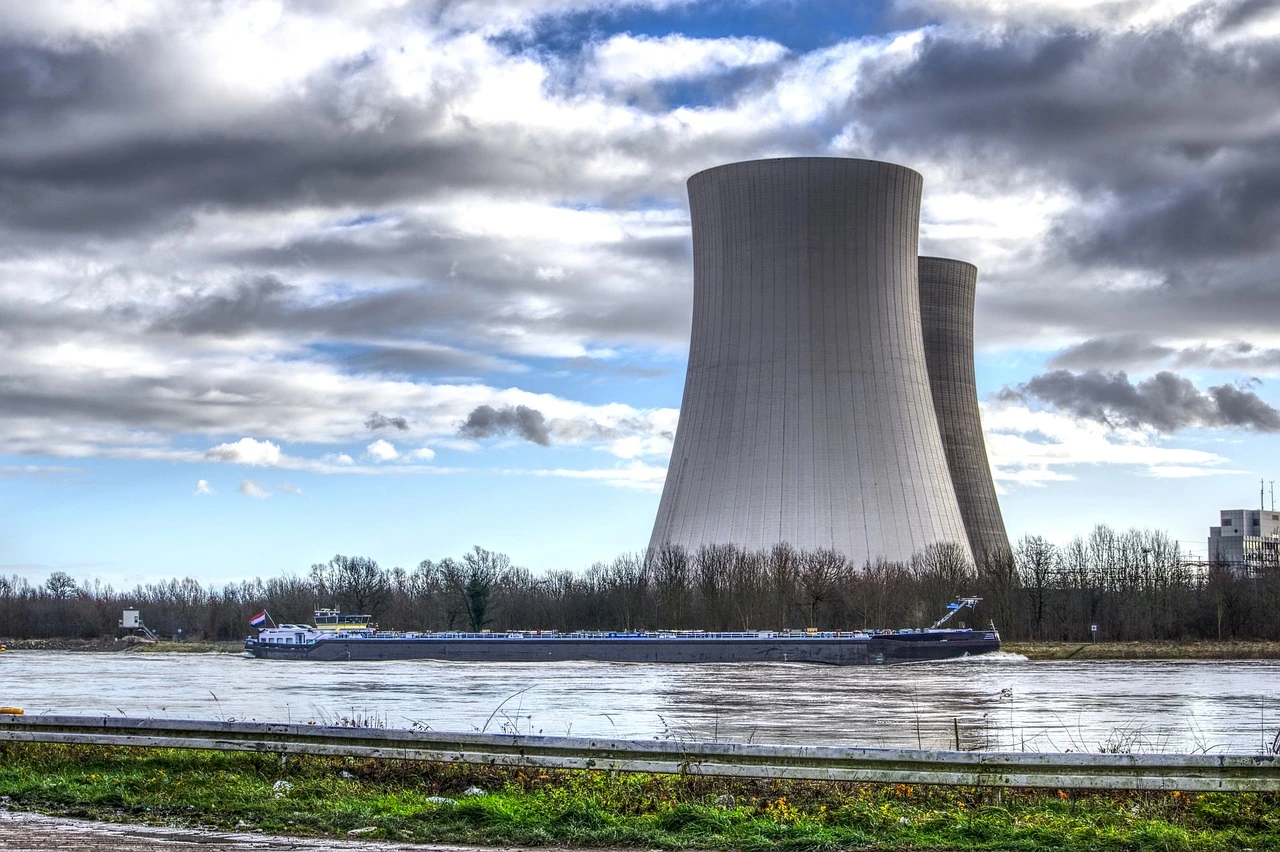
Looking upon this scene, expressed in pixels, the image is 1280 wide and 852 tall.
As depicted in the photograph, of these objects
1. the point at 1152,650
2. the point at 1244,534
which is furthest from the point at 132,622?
the point at 1244,534

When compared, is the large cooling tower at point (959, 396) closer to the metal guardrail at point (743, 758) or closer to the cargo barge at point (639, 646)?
the cargo barge at point (639, 646)

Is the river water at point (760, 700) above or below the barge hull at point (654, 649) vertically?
above

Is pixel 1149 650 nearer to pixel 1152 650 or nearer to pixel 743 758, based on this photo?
pixel 1152 650

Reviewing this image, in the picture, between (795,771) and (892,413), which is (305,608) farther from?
(795,771)

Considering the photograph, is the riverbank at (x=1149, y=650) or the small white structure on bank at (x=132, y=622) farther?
the small white structure on bank at (x=132, y=622)

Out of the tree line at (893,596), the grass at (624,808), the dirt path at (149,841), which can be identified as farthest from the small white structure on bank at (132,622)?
the dirt path at (149,841)

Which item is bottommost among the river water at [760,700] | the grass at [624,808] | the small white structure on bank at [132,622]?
the small white structure on bank at [132,622]
